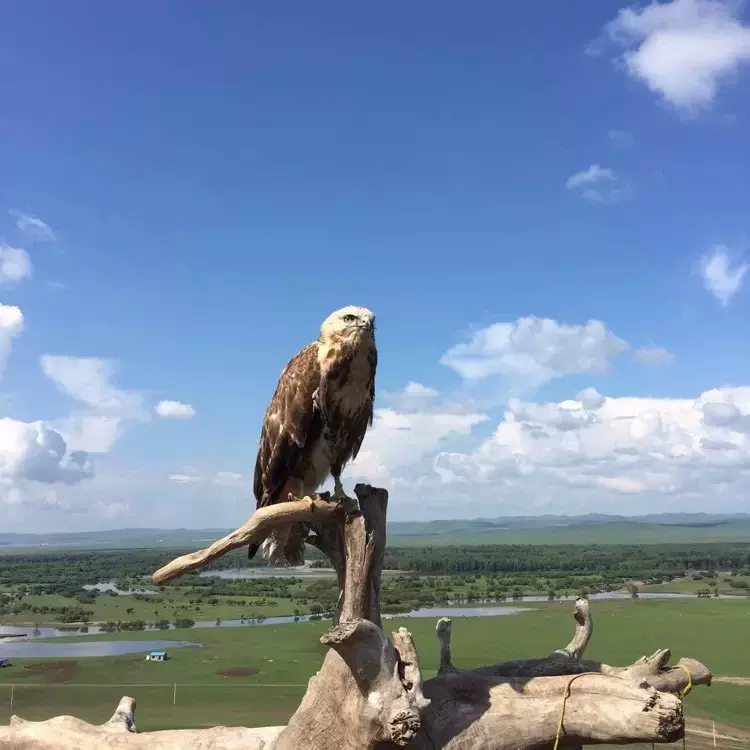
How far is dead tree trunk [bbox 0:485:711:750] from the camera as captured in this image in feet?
12.3

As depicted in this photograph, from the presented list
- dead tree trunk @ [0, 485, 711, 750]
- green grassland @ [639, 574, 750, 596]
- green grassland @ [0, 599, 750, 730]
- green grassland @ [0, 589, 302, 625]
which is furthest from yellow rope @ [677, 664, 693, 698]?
green grassland @ [639, 574, 750, 596]

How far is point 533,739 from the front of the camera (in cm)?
420

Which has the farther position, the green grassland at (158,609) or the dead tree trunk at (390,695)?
the green grassland at (158,609)

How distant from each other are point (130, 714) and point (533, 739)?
9.83 ft

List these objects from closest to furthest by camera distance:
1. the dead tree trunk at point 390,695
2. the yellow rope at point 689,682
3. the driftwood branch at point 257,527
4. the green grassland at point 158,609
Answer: the dead tree trunk at point 390,695 < the driftwood branch at point 257,527 < the yellow rope at point 689,682 < the green grassland at point 158,609

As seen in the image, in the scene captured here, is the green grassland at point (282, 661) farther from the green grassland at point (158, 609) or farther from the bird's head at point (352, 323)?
the bird's head at point (352, 323)

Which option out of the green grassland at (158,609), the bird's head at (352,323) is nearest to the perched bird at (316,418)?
the bird's head at (352,323)

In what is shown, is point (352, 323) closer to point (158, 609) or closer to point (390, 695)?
point (390, 695)

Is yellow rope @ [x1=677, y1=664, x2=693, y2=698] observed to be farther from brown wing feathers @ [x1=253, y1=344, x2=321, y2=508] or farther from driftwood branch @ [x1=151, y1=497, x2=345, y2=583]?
brown wing feathers @ [x1=253, y1=344, x2=321, y2=508]

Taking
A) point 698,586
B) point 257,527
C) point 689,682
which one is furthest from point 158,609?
point 689,682

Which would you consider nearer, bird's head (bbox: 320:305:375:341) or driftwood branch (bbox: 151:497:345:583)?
driftwood branch (bbox: 151:497:345:583)

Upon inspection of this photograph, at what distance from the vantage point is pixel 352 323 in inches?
205

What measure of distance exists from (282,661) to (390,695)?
1078 inches

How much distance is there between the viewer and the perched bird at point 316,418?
5238 mm
